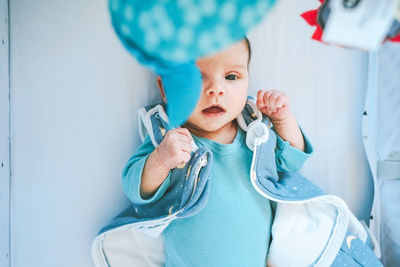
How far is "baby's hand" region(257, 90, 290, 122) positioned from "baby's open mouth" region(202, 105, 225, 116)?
0.12 metres

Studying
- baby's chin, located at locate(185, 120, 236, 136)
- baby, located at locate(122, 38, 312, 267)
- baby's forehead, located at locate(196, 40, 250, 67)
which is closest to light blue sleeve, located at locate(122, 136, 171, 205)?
baby, located at locate(122, 38, 312, 267)

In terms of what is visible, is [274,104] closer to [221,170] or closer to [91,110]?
[221,170]

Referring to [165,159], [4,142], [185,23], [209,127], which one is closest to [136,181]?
[165,159]

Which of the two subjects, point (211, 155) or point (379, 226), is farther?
point (379, 226)

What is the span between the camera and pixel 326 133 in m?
0.91

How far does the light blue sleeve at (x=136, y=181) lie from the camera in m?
0.69

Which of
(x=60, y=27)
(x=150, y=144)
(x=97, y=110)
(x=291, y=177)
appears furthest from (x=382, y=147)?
(x=60, y=27)

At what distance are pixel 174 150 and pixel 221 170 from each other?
0.51 ft

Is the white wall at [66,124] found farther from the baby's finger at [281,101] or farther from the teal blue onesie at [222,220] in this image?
the baby's finger at [281,101]

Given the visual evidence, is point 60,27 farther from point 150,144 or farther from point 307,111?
point 307,111

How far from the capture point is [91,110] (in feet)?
2.70

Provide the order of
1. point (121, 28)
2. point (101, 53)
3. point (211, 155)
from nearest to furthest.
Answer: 1. point (121, 28)
2. point (211, 155)
3. point (101, 53)

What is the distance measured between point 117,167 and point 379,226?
2.15ft

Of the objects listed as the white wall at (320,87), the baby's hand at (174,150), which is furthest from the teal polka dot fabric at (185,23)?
the white wall at (320,87)
